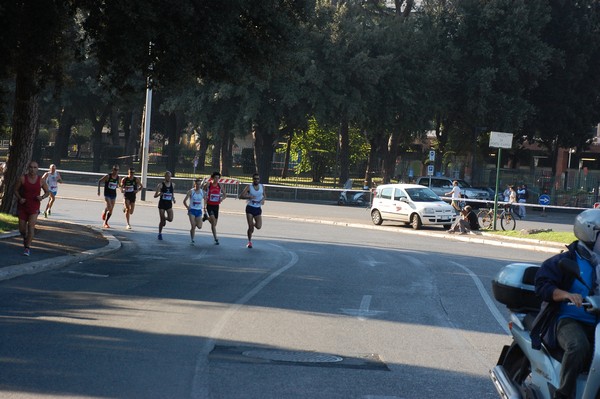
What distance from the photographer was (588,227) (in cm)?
524

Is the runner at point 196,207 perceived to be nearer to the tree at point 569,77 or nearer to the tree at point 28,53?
the tree at point 28,53

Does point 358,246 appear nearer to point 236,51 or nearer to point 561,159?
point 236,51

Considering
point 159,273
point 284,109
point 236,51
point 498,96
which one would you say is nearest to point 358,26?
point 284,109

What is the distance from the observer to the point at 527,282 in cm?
576

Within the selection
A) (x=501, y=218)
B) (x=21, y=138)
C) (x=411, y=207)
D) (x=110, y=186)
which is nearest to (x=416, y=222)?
(x=411, y=207)

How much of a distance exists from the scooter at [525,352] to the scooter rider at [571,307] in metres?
0.08

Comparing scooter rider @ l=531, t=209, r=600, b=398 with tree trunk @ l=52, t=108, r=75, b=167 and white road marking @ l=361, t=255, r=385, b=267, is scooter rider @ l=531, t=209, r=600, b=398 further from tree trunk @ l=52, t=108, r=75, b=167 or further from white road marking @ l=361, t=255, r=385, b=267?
tree trunk @ l=52, t=108, r=75, b=167

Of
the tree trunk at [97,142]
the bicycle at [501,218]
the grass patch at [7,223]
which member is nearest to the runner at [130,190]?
the grass patch at [7,223]

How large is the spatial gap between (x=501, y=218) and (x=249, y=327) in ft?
77.0

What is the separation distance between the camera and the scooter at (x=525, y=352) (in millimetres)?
5211

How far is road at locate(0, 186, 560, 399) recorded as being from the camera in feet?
23.8

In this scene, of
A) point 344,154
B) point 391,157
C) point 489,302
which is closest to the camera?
point 489,302

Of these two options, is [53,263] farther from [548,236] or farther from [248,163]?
[248,163]

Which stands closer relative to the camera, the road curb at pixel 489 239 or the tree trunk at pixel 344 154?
the road curb at pixel 489 239
